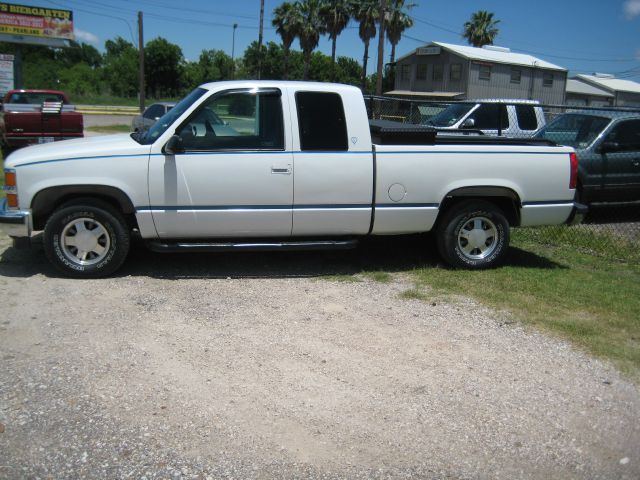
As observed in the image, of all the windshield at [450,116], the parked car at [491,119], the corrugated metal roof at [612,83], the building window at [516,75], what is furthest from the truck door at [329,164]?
the corrugated metal roof at [612,83]

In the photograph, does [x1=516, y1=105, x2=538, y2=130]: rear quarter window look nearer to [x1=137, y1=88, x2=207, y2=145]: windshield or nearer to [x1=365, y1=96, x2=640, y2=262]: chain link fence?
[x1=365, y1=96, x2=640, y2=262]: chain link fence

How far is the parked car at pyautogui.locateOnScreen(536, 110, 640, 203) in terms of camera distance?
9.80 metres

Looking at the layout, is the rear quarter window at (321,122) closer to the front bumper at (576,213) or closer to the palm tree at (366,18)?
the front bumper at (576,213)

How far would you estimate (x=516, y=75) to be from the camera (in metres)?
46.9

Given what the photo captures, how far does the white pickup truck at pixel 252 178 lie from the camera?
5.93 meters

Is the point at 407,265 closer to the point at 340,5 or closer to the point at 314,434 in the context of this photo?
the point at 314,434

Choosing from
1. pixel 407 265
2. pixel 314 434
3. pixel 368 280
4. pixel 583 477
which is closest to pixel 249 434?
pixel 314 434

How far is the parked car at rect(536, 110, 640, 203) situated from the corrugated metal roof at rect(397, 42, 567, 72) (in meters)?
35.8

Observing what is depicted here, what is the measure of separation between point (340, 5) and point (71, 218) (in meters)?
52.3

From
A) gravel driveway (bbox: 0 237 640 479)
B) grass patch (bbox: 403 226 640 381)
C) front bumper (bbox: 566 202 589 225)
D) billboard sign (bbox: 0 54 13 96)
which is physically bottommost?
gravel driveway (bbox: 0 237 640 479)

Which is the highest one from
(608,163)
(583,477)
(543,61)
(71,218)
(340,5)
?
(340,5)

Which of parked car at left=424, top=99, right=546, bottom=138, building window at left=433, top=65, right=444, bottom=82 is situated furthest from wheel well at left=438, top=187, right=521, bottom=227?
building window at left=433, top=65, right=444, bottom=82

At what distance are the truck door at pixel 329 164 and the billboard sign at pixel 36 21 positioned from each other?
130 ft

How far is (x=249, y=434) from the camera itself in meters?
3.61
